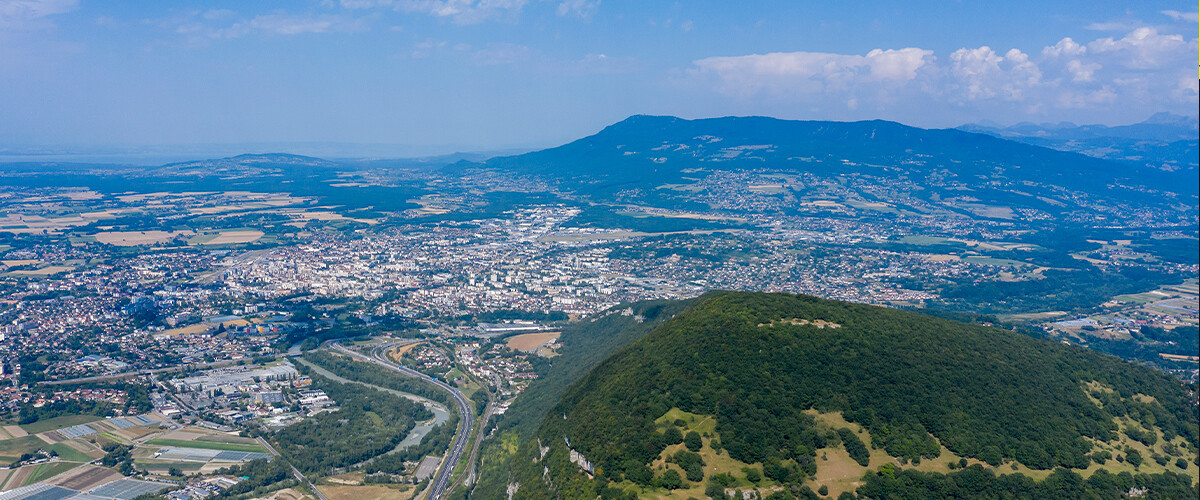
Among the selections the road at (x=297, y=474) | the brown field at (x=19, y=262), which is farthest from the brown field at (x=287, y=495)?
Answer: the brown field at (x=19, y=262)

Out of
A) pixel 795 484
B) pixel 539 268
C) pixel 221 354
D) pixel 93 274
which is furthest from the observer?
pixel 539 268

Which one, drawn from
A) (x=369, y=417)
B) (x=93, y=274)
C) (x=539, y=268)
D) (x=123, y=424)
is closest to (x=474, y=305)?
(x=539, y=268)

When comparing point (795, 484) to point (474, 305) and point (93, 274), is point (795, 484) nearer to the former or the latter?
point (474, 305)

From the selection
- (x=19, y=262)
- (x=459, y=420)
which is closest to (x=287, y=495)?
(x=459, y=420)

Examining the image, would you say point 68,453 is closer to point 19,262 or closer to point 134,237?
point 19,262

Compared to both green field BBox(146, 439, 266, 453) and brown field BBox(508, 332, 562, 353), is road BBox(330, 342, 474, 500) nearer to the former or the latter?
brown field BBox(508, 332, 562, 353)

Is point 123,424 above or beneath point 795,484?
beneath
